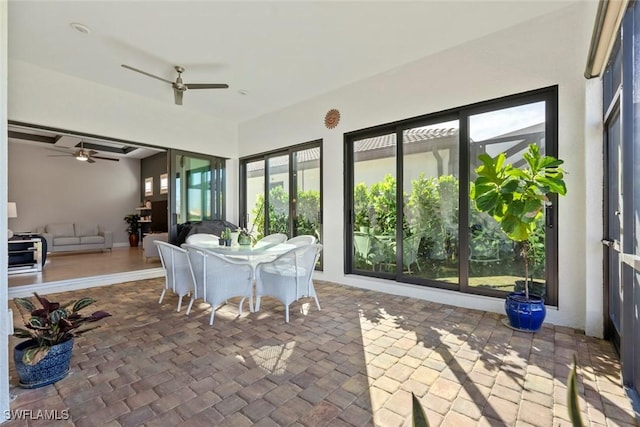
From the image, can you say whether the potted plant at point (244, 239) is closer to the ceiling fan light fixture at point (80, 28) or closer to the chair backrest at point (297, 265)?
the chair backrest at point (297, 265)

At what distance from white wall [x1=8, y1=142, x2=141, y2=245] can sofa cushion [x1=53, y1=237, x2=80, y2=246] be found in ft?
3.79

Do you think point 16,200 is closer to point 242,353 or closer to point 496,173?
point 242,353

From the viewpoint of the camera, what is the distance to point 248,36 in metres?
3.49

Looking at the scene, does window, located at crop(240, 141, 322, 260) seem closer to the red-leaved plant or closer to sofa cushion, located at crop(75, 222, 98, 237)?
the red-leaved plant

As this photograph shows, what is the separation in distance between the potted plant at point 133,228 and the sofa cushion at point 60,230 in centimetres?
164

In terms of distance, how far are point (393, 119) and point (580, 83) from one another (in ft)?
6.71

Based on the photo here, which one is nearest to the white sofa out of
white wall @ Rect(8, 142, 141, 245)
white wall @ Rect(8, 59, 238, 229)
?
white wall @ Rect(8, 142, 141, 245)

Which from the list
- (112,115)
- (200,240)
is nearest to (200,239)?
(200,240)

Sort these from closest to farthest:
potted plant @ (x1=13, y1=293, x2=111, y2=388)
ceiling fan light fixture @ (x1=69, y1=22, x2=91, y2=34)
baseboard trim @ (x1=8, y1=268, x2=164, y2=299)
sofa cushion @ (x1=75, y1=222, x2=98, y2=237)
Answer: potted plant @ (x1=13, y1=293, x2=111, y2=388) → ceiling fan light fixture @ (x1=69, y1=22, x2=91, y2=34) → baseboard trim @ (x1=8, y1=268, x2=164, y2=299) → sofa cushion @ (x1=75, y1=222, x2=98, y2=237)

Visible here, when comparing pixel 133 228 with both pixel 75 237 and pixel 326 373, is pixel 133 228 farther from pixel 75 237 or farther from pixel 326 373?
pixel 326 373

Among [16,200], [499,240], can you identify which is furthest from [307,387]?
[16,200]

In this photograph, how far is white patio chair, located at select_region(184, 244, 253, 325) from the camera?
3057mm

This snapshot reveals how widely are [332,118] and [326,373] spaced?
3.98 m

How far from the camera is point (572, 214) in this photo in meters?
2.98
